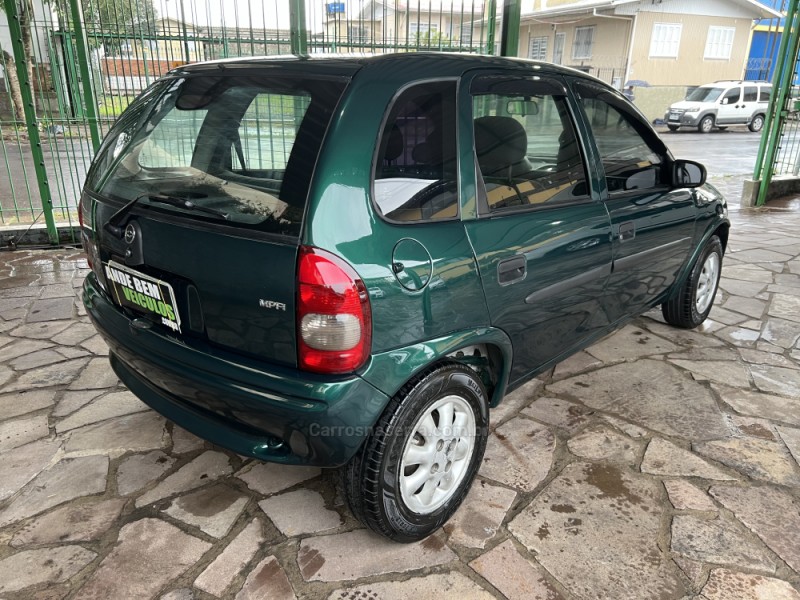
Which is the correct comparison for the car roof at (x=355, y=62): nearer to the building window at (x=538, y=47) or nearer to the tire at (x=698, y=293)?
the tire at (x=698, y=293)

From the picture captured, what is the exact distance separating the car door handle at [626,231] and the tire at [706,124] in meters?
23.2

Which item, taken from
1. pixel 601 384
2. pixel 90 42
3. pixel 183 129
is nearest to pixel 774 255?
pixel 601 384

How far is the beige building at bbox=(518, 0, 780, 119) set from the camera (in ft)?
87.1

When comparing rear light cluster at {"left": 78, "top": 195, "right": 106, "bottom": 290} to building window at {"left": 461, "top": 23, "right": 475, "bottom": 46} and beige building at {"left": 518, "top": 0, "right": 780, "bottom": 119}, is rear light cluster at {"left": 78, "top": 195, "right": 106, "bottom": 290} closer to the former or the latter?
building window at {"left": 461, "top": 23, "right": 475, "bottom": 46}

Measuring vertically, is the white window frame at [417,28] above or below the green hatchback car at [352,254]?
above

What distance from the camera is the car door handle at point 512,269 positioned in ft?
7.52

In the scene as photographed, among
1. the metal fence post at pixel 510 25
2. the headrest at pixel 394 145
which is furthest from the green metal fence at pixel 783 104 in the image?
the headrest at pixel 394 145

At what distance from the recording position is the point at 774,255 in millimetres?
6316

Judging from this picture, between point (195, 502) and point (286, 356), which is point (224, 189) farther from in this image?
point (195, 502)

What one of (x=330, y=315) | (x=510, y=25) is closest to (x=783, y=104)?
(x=510, y=25)

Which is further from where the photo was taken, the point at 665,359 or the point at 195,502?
the point at 665,359

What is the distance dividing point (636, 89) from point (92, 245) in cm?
2809

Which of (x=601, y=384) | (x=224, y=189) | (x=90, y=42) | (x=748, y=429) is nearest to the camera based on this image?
(x=224, y=189)

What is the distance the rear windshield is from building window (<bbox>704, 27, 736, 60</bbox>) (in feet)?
107
